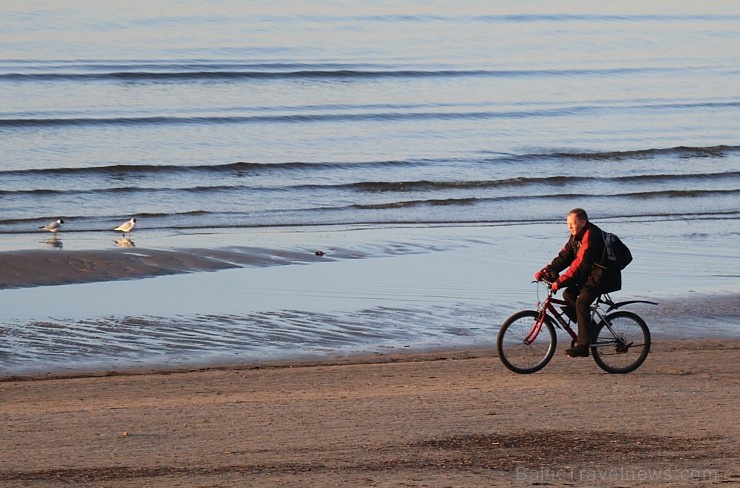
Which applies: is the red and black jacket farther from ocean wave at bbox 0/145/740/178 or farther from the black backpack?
ocean wave at bbox 0/145/740/178

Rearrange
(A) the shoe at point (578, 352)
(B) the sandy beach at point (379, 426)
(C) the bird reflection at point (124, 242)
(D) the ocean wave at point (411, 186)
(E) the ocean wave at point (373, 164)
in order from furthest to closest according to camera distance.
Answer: (E) the ocean wave at point (373, 164) → (D) the ocean wave at point (411, 186) → (C) the bird reflection at point (124, 242) → (A) the shoe at point (578, 352) → (B) the sandy beach at point (379, 426)

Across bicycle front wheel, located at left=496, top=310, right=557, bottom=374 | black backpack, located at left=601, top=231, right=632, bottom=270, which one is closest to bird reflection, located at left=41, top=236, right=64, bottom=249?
bicycle front wheel, located at left=496, top=310, right=557, bottom=374

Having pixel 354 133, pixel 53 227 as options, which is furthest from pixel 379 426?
pixel 354 133

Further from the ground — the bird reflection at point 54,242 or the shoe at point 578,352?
the bird reflection at point 54,242

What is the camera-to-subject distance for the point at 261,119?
3400cm

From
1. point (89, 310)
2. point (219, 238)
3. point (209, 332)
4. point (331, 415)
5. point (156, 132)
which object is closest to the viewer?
point (331, 415)

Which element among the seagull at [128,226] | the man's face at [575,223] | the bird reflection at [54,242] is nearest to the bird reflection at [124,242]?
the seagull at [128,226]

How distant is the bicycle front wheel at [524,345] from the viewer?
10.3 meters

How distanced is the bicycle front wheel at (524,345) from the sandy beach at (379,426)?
0.48ft

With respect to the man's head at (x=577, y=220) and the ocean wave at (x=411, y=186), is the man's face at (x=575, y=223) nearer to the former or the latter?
the man's head at (x=577, y=220)

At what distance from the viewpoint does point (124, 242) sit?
18422 millimetres

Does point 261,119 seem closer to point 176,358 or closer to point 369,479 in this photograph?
point 176,358

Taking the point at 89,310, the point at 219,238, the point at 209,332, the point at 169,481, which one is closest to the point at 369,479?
the point at 169,481

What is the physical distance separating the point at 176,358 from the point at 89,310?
2501 millimetres
